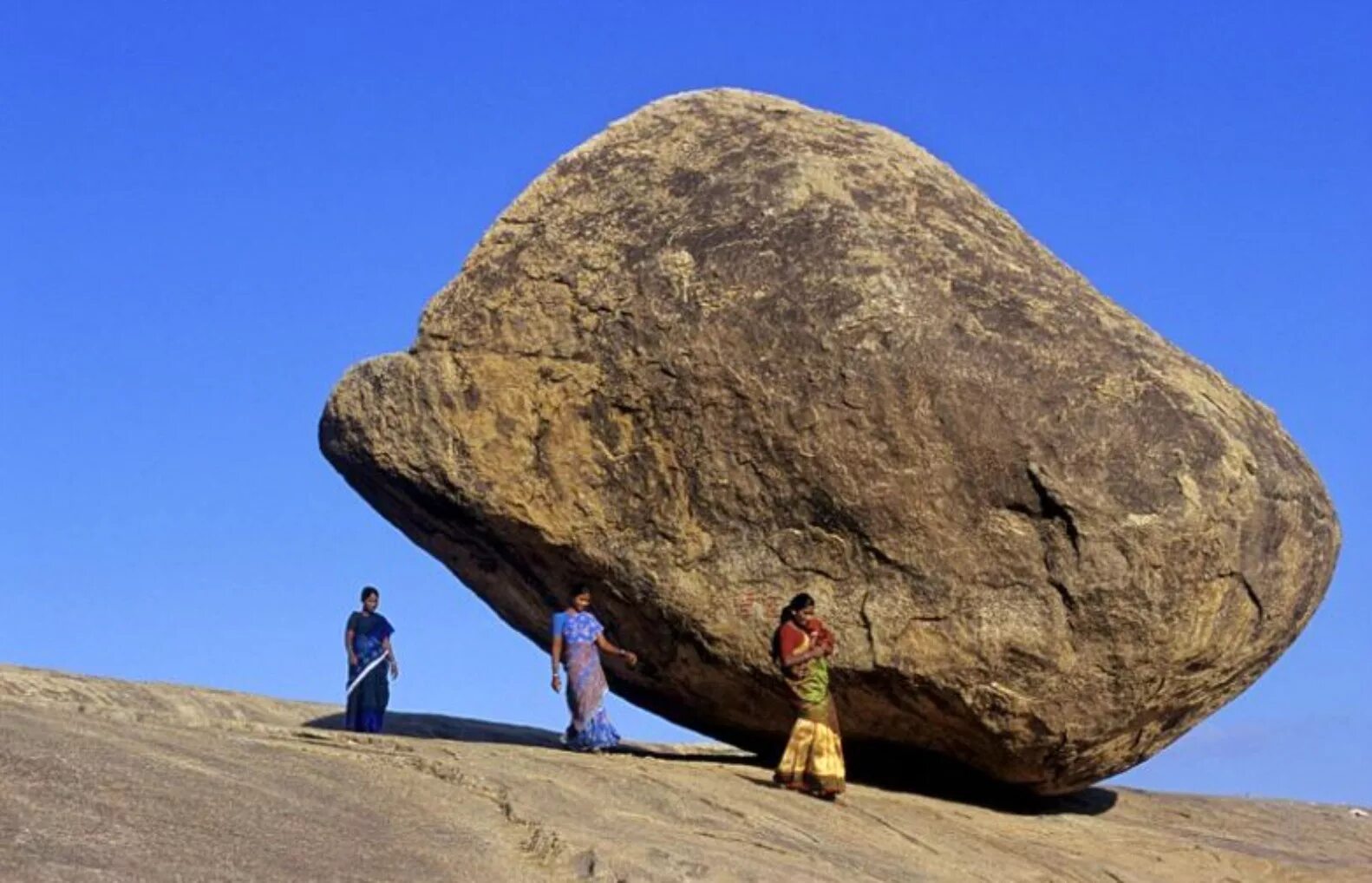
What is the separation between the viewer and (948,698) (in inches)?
531

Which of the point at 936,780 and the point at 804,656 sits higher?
the point at 804,656

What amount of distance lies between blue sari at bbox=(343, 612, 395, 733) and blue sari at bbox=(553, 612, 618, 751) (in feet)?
6.14

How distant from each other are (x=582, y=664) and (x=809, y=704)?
1602 mm

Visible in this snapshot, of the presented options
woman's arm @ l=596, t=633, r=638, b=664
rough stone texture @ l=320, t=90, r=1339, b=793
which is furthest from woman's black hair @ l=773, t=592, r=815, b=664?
woman's arm @ l=596, t=633, r=638, b=664

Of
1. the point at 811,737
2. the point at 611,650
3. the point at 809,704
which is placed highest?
the point at 611,650

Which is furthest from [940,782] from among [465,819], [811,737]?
[465,819]

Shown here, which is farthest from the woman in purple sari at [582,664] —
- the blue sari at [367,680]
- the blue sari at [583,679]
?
the blue sari at [367,680]

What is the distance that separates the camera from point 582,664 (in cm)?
1384

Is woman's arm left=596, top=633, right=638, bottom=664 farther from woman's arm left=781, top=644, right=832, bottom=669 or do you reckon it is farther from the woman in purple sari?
woman's arm left=781, top=644, right=832, bottom=669

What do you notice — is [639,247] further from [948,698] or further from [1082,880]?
[1082,880]

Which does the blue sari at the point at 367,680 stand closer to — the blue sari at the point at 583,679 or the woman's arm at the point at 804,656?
the blue sari at the point at 583,679

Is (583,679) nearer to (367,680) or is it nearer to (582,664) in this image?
(582,664)

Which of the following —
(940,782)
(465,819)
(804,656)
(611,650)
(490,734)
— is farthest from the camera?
(490,734)

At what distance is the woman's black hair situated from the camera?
13.0 meters
